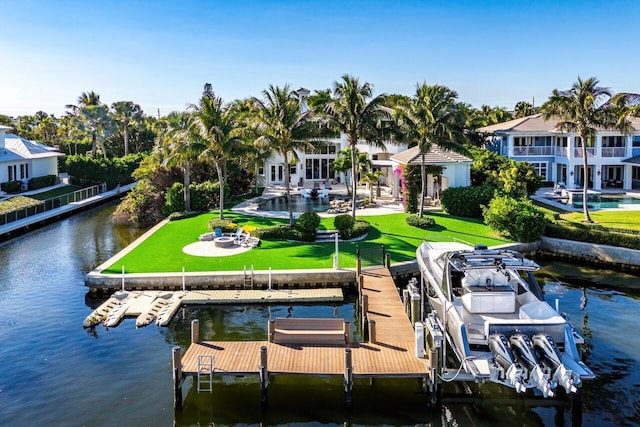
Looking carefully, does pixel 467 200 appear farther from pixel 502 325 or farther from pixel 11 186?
pixel 11 186

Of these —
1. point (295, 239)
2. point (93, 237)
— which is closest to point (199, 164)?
point (93, 237)

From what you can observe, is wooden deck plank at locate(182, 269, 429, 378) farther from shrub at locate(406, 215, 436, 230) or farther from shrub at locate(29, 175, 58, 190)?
shrub at locate(29, 175, 58, 190)

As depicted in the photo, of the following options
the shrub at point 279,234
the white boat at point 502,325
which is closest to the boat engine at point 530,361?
the white boat at point 502,325

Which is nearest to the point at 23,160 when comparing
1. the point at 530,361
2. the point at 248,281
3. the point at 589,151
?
the point at 248,281

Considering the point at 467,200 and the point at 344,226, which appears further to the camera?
the point at 467,200

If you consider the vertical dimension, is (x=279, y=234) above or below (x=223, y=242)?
above

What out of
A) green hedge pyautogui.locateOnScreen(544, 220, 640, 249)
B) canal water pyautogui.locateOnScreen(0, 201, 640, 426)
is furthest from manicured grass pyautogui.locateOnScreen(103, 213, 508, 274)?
canal water pyautogui.locateOnScreen(0, 201, 640, 426)
